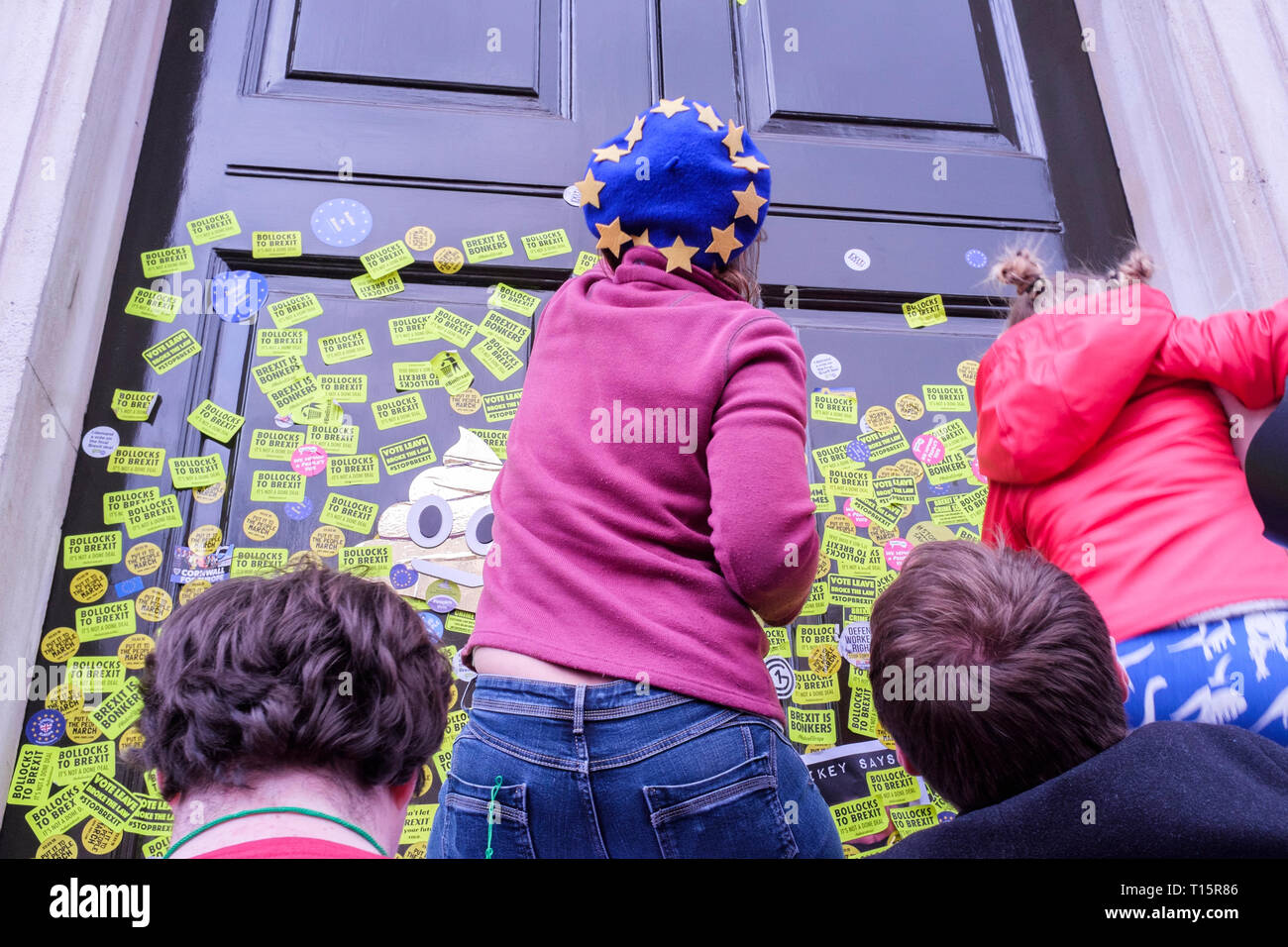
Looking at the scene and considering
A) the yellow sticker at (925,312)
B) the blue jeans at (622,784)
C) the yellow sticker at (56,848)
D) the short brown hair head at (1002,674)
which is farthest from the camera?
the yellow sticker at (925,312)

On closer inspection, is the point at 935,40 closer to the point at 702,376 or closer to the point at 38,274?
the point at 702,376

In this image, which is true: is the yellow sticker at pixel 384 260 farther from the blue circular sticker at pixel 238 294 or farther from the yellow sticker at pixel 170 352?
the yellow sticker at pixel 170 352

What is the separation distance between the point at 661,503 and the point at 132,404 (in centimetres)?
124

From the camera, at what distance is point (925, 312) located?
2.18 metres

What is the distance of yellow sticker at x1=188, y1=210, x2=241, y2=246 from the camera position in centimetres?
201

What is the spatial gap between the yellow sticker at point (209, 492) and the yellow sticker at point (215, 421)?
0.10 metres

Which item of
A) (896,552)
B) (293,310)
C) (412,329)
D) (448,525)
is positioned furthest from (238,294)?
(896,552)

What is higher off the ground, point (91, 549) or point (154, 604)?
point (91, 549)

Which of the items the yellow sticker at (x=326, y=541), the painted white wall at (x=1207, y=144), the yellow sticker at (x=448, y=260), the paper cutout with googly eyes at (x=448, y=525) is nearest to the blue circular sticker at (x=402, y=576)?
the paper cutout with googly eyes at (x=448, y=525)

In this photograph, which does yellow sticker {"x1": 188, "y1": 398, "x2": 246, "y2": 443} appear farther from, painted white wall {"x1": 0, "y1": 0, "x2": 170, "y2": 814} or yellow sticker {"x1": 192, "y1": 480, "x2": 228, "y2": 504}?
painted white wall {"x1": 0, "y1": 0, "x2": 170, "y2": 814}

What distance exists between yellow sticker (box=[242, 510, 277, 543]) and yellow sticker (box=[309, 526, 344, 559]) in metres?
0.08

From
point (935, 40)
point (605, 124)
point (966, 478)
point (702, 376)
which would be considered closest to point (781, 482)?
point (702, 376)

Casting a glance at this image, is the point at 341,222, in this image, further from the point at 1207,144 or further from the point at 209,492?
the point at 1207,144

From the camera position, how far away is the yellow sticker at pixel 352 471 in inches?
72.8
